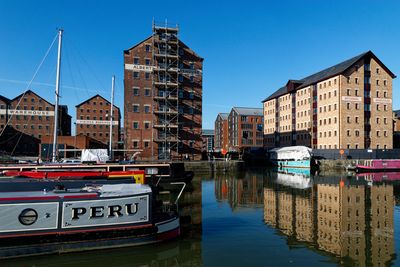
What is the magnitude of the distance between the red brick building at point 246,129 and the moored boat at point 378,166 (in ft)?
197

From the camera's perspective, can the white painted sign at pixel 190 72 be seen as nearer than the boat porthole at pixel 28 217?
No

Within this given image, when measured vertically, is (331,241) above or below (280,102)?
below

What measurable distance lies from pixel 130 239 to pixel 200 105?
52543 millimetres

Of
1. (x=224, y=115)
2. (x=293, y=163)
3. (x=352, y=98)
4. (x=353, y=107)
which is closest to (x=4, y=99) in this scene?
(x=293, y=163)

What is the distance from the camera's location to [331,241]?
14.8m

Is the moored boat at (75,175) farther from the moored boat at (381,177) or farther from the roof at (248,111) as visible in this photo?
the roof at (248,111)

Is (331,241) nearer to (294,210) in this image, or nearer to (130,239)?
(294,210)

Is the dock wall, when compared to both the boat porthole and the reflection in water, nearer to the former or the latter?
the reflection in water

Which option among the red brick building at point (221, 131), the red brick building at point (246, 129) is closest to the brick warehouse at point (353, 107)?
the red brick building at point (246, 129)

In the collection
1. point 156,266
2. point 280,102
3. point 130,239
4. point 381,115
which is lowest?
point 156,266

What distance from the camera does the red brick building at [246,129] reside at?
120625mm

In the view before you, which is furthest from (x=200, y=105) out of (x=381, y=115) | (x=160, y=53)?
(x=381, y=115)

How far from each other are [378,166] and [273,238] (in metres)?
56.7

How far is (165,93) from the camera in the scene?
197 feet
